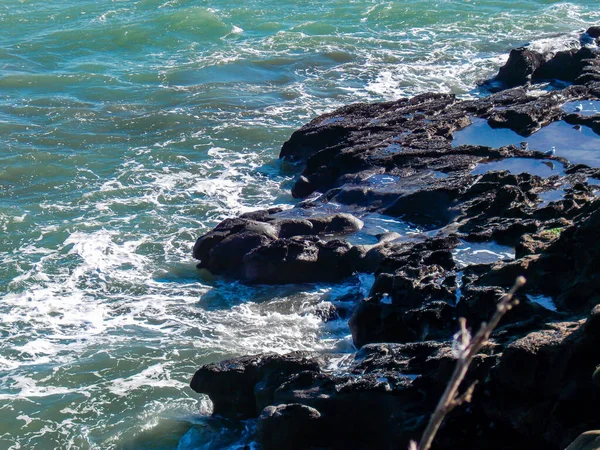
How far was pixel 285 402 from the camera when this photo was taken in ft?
27.2

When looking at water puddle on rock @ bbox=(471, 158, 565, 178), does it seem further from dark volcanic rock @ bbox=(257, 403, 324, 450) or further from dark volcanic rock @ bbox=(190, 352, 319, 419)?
dark volcanic rock @ bbox=(257, 403, 324, 450)

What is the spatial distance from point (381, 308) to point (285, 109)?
1202 cm

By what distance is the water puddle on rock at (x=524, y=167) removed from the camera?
44.3 ft

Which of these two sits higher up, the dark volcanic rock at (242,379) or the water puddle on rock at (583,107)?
the water puddle on rock at (583,107)

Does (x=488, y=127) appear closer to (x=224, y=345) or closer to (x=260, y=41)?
(x=224, y=345)

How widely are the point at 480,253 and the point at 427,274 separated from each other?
1184mm

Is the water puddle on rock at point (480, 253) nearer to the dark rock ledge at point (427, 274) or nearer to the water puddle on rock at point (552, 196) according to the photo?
the dark rock ledge at point (427, 274)

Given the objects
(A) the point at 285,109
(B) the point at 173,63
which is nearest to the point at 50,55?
(B) the point at 173,63

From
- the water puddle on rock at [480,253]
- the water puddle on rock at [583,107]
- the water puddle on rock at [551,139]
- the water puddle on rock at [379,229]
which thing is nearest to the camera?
the water puddle on rock at [480,253]

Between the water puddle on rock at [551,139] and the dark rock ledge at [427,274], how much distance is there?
20cm

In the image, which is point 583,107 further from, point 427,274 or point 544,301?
point 544,301

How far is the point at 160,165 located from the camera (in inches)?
707

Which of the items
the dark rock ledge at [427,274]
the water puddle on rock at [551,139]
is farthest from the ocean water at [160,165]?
the water puddle on rock at [551,139]

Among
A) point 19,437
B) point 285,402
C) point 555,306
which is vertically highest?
point 555,306
